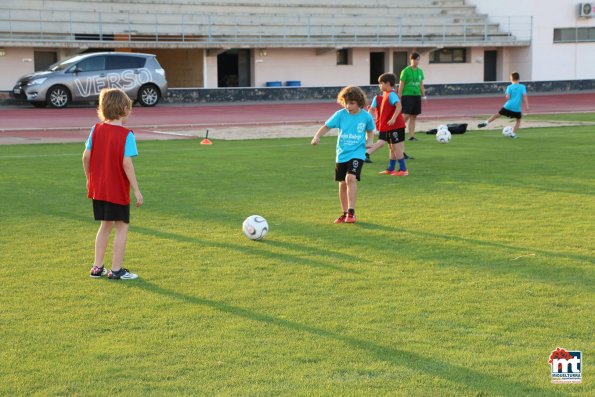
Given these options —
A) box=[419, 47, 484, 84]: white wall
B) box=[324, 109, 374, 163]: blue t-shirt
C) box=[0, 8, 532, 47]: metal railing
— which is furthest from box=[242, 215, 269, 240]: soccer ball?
box=[419, 47, 484, 84]: white wall

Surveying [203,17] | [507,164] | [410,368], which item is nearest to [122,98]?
[410,368]

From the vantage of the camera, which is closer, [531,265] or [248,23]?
[531,265]

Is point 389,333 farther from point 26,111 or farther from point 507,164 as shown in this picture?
point 26,111

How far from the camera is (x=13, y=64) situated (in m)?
35.4

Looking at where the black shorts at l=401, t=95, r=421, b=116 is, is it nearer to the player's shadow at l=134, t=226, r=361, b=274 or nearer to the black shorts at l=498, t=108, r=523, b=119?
the black shorts at l=498, t=108, r=523, b=119

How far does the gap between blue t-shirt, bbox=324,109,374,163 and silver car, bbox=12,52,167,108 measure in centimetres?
2146

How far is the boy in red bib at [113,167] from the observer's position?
700cm

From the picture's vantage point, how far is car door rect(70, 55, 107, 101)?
2967 cm

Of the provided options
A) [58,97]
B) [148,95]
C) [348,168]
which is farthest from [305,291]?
[148,95]

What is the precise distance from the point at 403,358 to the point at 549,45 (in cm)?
4445

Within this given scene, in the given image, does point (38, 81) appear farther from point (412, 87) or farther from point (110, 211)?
point (110, 211)

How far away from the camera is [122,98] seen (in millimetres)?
6996

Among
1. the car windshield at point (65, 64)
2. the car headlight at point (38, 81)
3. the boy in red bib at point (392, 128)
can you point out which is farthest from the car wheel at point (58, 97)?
the boy in red bib at point (392, 128)

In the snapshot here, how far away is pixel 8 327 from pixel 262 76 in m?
35.8
